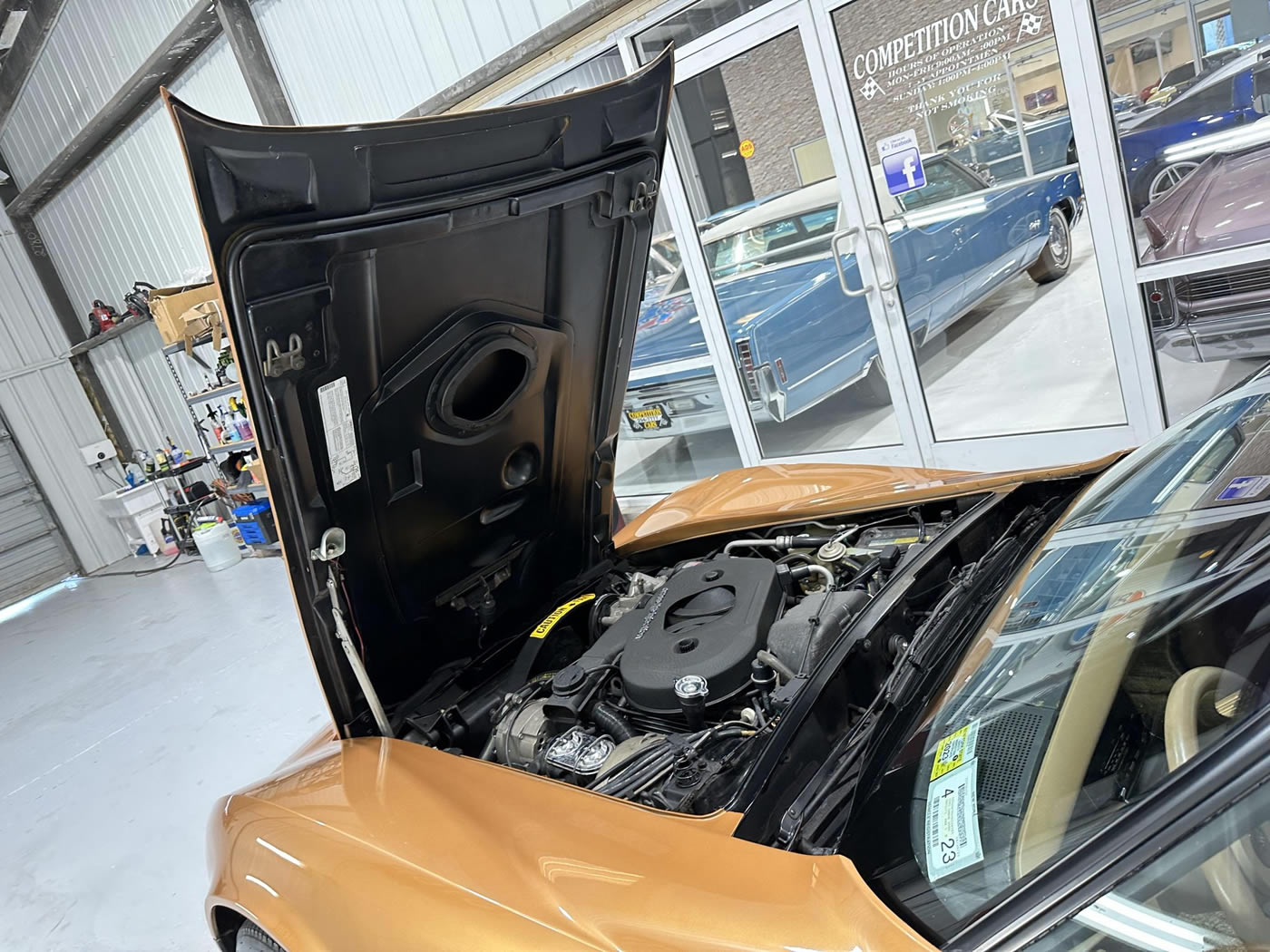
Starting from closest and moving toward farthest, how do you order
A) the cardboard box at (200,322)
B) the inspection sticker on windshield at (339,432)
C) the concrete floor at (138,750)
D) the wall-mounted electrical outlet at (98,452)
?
the inspection sticker on windshield at (339,432), the concrete floor at (138,750), the cardboard box at (200,322), the wall-mounted electrical outlet at (98,452)

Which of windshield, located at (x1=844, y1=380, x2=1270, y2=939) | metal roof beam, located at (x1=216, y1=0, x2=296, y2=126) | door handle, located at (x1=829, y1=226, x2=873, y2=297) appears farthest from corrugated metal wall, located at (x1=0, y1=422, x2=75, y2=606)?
windshield, located at (x1=844, y1=380, x2=1270, y2=939)

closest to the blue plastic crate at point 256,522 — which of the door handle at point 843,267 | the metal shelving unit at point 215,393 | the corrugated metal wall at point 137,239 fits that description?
the metal shelving unit at point 215,393

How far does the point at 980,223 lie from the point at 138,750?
181 inches

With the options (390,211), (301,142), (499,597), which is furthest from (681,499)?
(301,142)

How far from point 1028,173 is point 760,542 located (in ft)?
7.72

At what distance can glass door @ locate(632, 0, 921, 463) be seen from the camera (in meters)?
3.68

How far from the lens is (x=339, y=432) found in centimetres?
141

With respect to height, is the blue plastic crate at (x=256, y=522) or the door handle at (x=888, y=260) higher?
the door handle at (x=888, y=260)

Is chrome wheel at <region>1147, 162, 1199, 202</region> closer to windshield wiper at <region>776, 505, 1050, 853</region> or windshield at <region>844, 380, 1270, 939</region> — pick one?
windshield wiper at <region>776, 505, 1050, 853</region>

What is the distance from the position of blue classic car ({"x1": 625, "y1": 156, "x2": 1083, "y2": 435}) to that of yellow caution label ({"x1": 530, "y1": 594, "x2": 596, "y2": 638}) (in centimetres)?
246

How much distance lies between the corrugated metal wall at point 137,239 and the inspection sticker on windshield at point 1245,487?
7.24 m

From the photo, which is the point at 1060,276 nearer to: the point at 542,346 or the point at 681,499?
the point at 681,499

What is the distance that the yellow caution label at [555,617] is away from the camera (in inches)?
75.4

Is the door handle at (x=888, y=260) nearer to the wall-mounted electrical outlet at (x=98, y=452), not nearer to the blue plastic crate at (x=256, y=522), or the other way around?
the blue plastic crate at (x=256, y=522)
